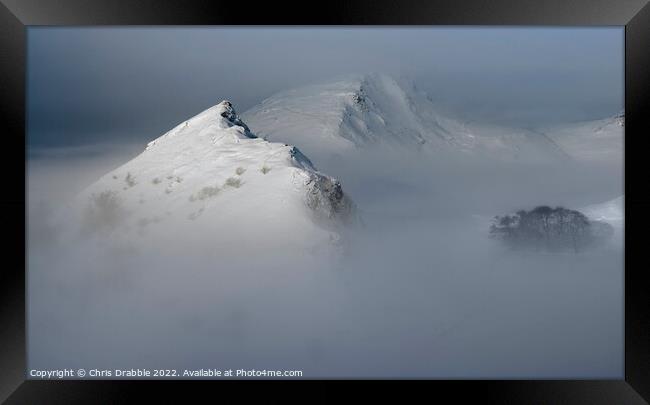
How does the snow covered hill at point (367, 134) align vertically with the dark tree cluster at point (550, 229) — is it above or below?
above

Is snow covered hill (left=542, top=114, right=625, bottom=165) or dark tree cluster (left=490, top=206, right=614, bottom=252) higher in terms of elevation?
snow covered hill (left=542, top=114, right=625, bottom=165)

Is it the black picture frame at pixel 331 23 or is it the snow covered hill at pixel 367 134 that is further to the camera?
the snow covered hill at pixel 367 134

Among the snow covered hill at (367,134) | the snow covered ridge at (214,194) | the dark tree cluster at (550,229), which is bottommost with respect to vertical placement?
the dark tree cluster at (550,229)

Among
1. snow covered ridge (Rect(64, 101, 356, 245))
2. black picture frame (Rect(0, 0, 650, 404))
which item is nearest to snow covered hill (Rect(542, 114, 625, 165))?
black picture frame (Rect(0, 0, 650, 404))

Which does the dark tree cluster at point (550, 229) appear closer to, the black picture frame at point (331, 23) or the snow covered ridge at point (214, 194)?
the black picture frame at point (331, 23)

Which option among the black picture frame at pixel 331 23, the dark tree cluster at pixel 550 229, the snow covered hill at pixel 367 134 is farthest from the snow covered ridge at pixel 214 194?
the dark tree cluster at pixel 550 229

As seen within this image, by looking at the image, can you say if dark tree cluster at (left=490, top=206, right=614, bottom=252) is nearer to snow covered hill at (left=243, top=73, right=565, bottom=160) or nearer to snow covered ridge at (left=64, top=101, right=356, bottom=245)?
snow covered hill at (left=243, top=73, right=565, bottom=160)

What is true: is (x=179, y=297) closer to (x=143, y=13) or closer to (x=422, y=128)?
(x=143, y=13)
